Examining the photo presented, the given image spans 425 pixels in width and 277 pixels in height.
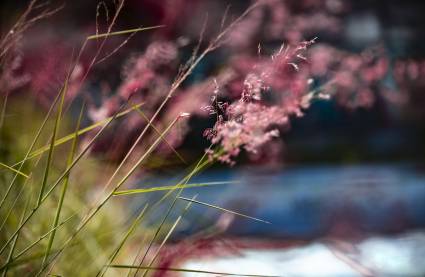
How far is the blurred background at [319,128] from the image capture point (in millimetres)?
2188

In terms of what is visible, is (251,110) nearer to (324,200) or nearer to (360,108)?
(324,200)

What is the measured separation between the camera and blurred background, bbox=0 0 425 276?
86.1 inches

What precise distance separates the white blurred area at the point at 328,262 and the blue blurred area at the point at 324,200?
0.26 meters

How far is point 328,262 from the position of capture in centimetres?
180

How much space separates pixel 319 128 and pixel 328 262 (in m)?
2.62

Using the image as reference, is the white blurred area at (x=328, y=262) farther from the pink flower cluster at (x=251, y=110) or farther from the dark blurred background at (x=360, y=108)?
the dark blurred background at (x=360, y=108)

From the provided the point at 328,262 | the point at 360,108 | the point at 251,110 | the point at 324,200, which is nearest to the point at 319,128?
the point at 360,108

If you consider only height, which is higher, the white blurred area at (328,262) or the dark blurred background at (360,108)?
the white blurred area at (328,262)

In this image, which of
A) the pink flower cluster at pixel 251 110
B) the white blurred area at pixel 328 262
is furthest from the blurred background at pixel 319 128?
the pink flower cluster at pixel 251 110

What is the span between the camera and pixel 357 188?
11.0 ft

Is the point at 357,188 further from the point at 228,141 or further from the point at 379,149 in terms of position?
the point at 228,141

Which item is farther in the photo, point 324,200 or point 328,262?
point 324,200

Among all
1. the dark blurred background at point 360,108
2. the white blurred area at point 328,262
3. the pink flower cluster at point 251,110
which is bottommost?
the dark blurred background at point 360,108

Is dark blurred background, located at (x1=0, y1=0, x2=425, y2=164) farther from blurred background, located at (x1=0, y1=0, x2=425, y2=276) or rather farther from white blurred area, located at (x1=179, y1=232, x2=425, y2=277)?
white blurred area, located at (x1=179, y1=232, x2=425, y2=277)
